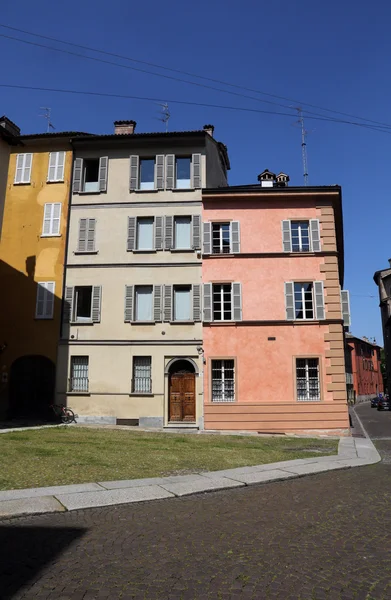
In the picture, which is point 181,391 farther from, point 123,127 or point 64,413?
point 123,127

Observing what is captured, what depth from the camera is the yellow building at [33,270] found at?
2148cm

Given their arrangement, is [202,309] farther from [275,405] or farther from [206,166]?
[206,166]

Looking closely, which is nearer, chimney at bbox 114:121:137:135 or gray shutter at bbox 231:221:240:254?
gray shutter at bbox 231:221:240:254

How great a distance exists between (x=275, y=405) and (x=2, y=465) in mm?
13010

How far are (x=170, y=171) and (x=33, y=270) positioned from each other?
27.4 feet

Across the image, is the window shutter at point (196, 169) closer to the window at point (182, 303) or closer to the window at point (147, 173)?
the window at point (147, 173)

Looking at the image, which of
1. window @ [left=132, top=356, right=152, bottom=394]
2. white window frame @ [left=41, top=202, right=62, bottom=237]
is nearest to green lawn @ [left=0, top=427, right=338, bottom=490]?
window @ [left=132, top=356, right=152, bottom=394]

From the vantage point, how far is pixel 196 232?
71.7 feet

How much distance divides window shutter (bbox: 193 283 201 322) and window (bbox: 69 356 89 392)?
218 inches

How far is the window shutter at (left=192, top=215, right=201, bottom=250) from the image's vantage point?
2172 centimetres

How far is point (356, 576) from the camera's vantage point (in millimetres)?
4262

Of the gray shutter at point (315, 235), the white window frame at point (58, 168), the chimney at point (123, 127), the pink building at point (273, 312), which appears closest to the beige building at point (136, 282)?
the white window frame at point (58, 168)

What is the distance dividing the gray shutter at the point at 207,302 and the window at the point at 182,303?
808 mm

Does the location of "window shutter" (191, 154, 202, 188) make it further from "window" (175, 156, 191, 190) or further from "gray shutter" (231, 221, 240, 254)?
"gray shutter" (231, 221, 240, 254)
